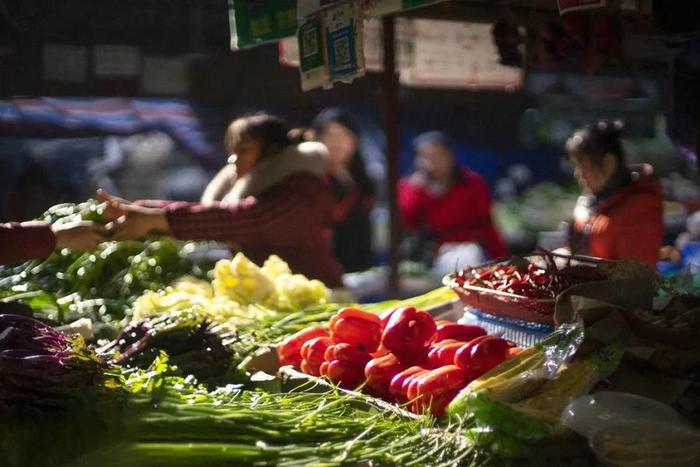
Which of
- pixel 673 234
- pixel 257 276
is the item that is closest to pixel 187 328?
pixel 257 276

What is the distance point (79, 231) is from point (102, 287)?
117 cm

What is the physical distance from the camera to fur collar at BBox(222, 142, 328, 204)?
5445mm

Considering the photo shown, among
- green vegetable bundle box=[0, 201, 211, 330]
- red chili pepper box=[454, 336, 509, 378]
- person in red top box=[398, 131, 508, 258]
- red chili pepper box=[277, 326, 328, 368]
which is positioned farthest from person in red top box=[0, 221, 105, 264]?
person in red top box=[398, 131, 508, 258]

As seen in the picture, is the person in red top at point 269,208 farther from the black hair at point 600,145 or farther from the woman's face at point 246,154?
the black hair at point 600,145

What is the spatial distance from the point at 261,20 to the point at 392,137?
1.25 meters

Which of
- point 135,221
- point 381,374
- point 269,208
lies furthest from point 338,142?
point 381,374

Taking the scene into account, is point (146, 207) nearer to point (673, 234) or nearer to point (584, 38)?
point (584, 38)

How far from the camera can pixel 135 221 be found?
485 cm

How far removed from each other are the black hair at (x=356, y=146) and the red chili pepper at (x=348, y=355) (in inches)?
212

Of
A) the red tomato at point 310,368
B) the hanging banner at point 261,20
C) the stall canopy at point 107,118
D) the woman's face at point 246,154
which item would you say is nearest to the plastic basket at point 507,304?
the red tomato at point 310,368

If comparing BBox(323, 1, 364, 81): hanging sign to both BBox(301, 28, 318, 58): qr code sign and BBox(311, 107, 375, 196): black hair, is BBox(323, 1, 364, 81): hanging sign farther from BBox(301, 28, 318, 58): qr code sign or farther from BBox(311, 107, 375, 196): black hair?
BBox(311, 107, 375, 196): black hair

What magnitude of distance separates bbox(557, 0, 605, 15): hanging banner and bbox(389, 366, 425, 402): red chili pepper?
152 cm

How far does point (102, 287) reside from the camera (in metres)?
5.15

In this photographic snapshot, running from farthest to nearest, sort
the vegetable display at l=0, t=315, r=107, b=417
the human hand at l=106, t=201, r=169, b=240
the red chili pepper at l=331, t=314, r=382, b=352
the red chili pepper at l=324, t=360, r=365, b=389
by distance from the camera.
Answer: the human hand at l=106, t=201, r=169, b=240, the red chili pepper at l=331, t=314, r=382, b=352, the red chili pepper at l=324, t=360, r=365, b=389, the vegetable display at l=0, t=315, r=107, b=417
